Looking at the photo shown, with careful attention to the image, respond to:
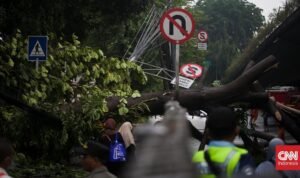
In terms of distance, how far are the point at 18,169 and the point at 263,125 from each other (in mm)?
13936

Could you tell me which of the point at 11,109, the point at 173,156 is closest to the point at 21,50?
the point at 11,109

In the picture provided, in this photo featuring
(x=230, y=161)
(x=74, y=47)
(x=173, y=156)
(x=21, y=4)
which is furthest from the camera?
(x=74, y=47)

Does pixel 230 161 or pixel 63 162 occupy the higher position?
pixel 230 161

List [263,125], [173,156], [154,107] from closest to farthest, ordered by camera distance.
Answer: [173,156] → [154,107] → [263,125]

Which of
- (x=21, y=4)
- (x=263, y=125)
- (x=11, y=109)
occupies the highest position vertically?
(x=21, y=4)

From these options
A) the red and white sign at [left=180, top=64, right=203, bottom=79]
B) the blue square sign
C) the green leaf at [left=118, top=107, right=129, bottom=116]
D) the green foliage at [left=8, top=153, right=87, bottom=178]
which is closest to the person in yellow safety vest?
the blue square sign

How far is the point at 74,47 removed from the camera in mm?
11836

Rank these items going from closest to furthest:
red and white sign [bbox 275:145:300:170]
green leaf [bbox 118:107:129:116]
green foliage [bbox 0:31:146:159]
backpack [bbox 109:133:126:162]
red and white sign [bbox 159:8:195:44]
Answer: red and white sign [bbox 275:145:300:170] → backpack [bbox 109:133:126:162] → red and white sign [bbox 159:8:195:44] → green foliage [bbox 0:31:146:159] → green leaf [bbox 118:107:129:116]

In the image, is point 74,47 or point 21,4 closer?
point 21,4

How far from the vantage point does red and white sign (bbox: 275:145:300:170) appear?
6.33m

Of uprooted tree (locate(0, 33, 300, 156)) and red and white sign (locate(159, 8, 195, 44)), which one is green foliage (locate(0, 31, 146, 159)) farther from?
red and white sign (locate(159, 8, 195, 44))

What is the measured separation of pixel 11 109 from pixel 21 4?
2.54 metres

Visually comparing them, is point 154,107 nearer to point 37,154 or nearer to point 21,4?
point 37,154

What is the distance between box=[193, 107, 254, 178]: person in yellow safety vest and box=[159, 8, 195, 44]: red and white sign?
6.68 meters
